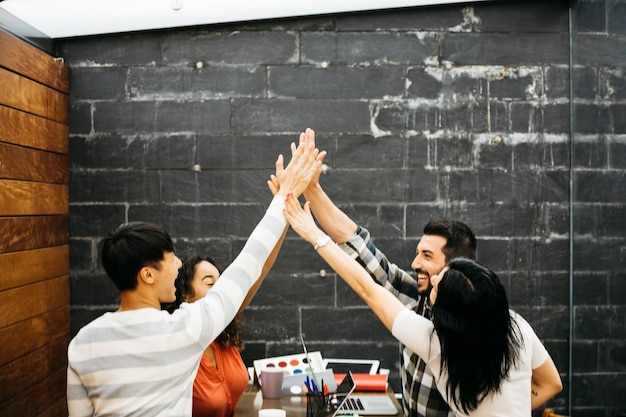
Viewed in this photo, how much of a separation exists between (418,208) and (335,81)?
0.90m

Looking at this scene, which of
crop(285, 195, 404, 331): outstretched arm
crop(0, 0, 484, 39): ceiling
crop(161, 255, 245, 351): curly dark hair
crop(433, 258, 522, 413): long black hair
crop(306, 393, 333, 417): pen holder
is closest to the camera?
A: crop(433, 258, 522, 413): long black hair

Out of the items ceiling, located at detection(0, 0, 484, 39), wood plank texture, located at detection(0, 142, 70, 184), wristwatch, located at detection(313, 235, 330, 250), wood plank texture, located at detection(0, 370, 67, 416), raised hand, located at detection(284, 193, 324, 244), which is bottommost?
wood plank texture, located at detection(0, 370, 67, 416)

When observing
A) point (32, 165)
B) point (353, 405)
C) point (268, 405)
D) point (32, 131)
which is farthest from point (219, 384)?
point (32, 131)

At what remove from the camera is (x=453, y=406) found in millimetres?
1878

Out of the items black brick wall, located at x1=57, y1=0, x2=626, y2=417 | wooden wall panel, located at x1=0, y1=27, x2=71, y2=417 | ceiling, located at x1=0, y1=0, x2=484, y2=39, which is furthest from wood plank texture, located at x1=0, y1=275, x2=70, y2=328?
ceiling, located at x1=0, y1=0, x2=484, y2=39

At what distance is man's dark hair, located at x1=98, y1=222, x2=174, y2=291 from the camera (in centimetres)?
161

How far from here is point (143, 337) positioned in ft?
5.04

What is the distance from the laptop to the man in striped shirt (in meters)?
0.84

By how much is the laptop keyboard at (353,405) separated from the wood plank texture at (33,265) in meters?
1.68

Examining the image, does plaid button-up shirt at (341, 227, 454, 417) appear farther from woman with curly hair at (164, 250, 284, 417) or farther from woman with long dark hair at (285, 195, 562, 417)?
woman with curly hair at (164, 250, 284, 417)

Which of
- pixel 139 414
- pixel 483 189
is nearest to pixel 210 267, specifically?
pixel 139 414

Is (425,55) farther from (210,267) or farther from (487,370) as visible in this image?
(487,370)

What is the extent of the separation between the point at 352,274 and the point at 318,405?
623mm

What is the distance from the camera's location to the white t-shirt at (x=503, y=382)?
1.84 meters
